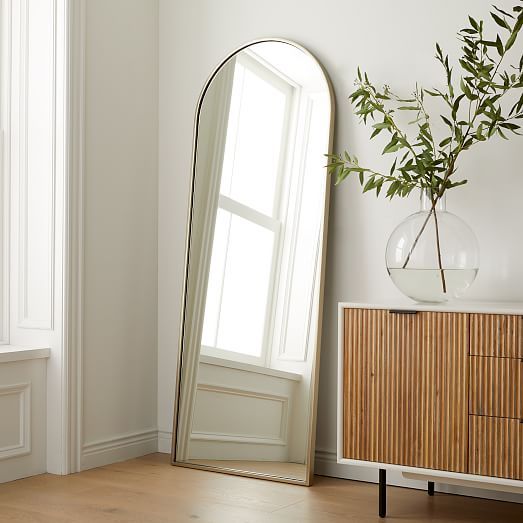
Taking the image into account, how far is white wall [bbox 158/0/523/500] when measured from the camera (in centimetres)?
311

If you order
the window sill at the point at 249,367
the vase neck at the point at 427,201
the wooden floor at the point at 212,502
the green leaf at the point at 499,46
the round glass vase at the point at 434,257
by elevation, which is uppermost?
the green leaf at the point at 499,46

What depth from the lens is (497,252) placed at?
3.10m

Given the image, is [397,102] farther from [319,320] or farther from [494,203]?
[319,320]

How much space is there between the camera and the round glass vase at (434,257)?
9.36 feet

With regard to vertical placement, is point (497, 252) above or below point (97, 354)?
above

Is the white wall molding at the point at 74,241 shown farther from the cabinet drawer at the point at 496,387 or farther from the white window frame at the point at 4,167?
the cabinet drawer at the point at 496,387

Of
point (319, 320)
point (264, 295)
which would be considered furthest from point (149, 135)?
point (319, 320)

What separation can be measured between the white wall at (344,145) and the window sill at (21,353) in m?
0.64

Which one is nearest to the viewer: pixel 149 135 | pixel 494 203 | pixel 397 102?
pixel 494 203

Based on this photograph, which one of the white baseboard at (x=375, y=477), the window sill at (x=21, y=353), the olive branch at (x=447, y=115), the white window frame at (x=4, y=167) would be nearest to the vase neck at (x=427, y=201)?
the olive branch at (x=447, y=115)

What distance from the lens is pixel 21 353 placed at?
3332 millimetres

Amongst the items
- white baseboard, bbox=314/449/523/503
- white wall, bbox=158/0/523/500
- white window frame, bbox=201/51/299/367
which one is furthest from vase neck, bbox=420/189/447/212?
white baseboard, bbox=314/449/523/503

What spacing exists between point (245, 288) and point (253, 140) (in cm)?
62

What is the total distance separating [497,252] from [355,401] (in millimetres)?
774
